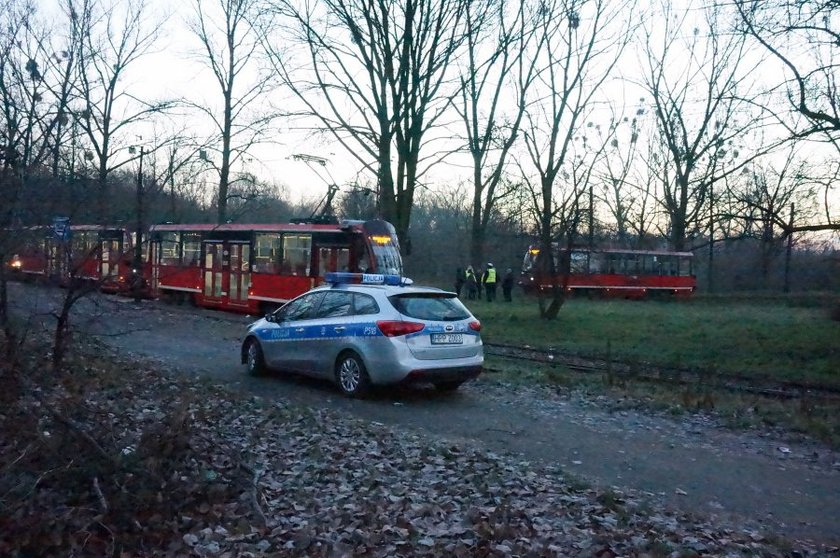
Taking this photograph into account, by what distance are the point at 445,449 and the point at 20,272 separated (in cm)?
560

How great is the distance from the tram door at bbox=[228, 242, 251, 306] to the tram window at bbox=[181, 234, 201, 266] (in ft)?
5.99

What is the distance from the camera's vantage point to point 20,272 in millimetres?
9961

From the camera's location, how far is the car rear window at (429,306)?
11.4 meters

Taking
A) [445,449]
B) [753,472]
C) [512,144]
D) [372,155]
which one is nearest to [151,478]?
[445,449]

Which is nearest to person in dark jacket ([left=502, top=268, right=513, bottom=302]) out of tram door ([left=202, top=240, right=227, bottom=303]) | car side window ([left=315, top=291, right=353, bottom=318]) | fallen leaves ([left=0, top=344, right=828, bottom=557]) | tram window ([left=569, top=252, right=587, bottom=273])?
tram window ([left=569, top=252, right=587, bottom=273])

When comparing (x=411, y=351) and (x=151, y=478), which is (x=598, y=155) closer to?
(x=411, y=351)

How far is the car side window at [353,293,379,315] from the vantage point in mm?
11564

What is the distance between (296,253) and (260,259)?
1859 millimetres

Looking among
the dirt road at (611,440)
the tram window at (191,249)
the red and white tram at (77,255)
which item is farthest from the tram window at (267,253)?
the red and white tram at (77,255)

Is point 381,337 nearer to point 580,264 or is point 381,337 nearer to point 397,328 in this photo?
point 397,328

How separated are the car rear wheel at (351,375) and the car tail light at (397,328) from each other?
2.12 feet

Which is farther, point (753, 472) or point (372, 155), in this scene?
point (372, 155)

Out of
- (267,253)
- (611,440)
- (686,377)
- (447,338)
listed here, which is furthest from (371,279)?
(267,253)

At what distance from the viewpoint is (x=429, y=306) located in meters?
11.7
